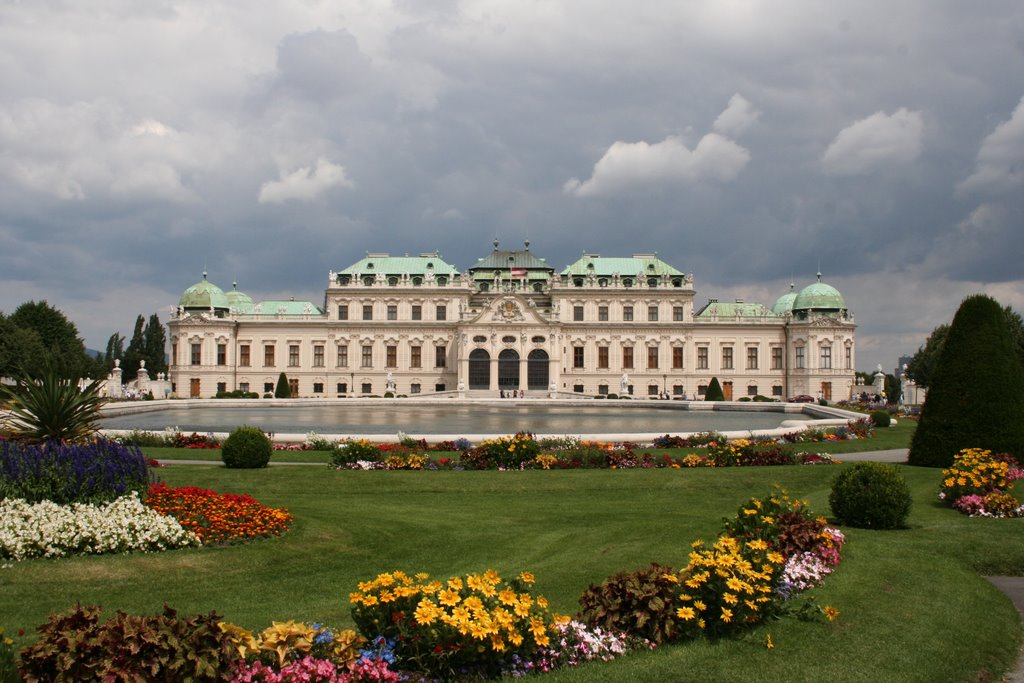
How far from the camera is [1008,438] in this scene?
20.0 meters

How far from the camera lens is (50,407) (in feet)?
44.0

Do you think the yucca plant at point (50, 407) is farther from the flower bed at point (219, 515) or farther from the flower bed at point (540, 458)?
the flower bed at point (540, 458)

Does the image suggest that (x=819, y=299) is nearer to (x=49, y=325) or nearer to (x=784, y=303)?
(x=784, y=303)

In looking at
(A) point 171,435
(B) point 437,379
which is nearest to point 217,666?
(A) point 171,435

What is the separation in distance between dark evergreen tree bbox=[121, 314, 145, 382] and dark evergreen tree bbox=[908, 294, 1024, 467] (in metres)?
92.2

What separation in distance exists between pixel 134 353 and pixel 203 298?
1881 cm

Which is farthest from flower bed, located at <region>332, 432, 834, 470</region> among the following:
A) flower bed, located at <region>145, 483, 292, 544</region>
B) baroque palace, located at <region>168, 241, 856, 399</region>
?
baroque palace, located at <region>168, 241, 856, 399</region>

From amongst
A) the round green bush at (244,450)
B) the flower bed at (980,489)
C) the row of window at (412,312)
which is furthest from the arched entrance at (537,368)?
the flower bed at (980,489)

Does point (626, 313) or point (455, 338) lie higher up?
point (626, 313)

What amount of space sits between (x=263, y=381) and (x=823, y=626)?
264 ft

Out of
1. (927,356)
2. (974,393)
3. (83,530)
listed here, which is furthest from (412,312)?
(83,530)

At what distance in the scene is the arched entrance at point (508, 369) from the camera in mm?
79375

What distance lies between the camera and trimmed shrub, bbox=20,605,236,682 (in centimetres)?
575

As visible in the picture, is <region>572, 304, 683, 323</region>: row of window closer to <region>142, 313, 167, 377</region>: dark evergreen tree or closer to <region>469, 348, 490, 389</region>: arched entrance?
<region>469, 348, 490, 389</region>: arched entrance
